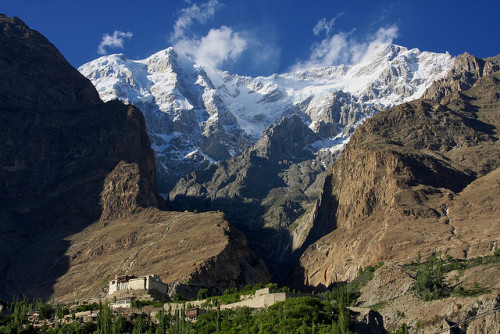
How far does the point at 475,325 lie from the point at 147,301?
6542cm

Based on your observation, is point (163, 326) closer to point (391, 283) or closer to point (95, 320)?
point (95, 320)

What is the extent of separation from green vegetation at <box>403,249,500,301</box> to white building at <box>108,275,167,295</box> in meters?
57.4

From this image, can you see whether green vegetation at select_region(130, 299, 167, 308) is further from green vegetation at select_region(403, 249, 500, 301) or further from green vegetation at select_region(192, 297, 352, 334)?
green vegetation at select_region(403, 249, 500, 301)

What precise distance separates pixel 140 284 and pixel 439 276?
66.3m

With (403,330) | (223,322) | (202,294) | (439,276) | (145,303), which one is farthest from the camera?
(202,294)

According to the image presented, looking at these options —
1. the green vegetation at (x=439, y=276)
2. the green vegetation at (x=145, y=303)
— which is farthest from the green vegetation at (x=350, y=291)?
the green vegetation at (x=145, y=303)

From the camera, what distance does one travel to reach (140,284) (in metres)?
176

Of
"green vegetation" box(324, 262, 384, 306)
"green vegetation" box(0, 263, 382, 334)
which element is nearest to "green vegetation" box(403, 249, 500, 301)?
"green vegetation" box(324, 262, 384, 306)

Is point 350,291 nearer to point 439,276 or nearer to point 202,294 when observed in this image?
point 439,276

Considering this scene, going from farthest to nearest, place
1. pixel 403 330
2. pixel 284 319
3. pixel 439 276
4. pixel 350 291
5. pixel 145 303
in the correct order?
pixel 350 291 < pixel 439 276 < pixel 145 303 < pixel 403 330 < pixel 284 319

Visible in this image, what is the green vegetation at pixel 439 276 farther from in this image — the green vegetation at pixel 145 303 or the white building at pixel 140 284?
the white building at pixel 140 284

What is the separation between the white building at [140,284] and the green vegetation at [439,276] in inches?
2259

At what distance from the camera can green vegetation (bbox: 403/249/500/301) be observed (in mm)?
151625

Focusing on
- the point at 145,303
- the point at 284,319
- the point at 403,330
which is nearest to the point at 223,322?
the point at 284,319
